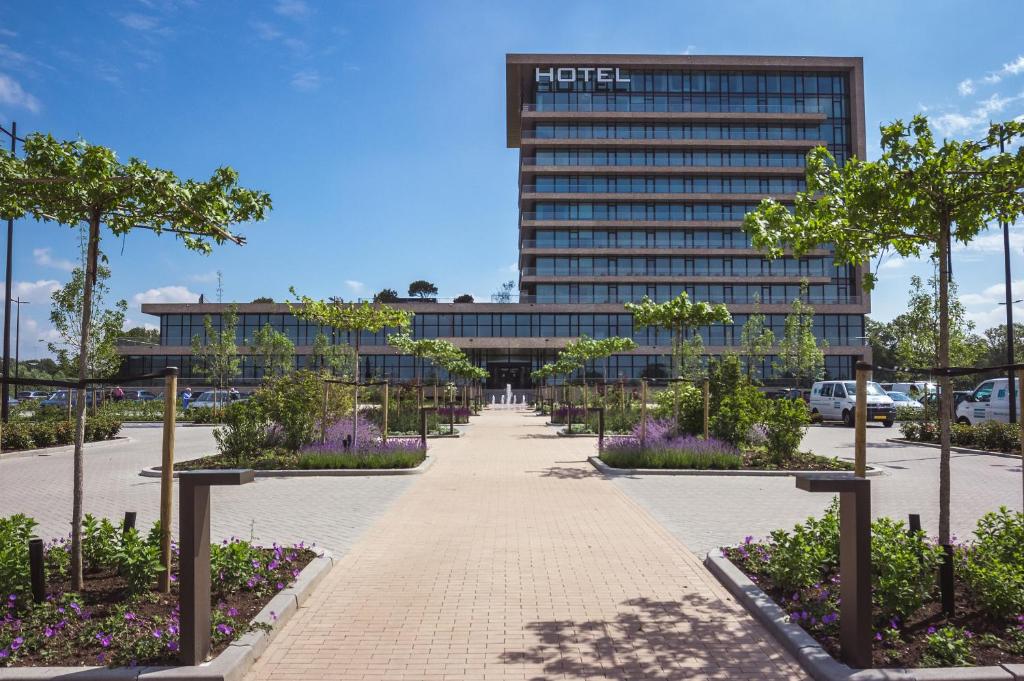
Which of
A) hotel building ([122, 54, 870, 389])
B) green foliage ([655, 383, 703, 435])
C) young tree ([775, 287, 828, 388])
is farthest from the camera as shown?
hotel building ([122, 54, 870, 389])

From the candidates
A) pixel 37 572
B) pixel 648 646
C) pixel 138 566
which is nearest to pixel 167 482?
pixel 138 566

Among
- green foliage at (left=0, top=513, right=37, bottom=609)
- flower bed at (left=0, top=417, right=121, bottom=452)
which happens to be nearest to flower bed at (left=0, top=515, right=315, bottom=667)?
green foliage at (left=0, top=513, right=37, bottom=609)

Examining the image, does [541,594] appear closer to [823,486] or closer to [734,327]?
[823,486]

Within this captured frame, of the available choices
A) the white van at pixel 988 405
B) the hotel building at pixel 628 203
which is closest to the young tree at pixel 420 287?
the hotel building at pixel 628 203

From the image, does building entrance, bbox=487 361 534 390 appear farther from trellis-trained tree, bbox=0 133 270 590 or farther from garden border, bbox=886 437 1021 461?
trellis-trained tree, bbox=0 133 270 590

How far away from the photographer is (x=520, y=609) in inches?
226

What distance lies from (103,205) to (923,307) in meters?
27.7

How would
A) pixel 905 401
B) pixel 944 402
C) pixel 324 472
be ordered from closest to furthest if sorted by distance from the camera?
pixel 944 402
pixel 324 472
pixel 905 401

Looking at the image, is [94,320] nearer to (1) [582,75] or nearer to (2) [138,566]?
(2) [138,566]

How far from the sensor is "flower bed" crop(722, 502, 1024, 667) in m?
4.64

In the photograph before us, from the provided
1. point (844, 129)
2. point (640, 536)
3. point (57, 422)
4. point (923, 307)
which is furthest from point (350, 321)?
point (844, 129)

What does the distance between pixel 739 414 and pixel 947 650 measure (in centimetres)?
1139

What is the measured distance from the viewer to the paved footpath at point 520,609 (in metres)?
4.64

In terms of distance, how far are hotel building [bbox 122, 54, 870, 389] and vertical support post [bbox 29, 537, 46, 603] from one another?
229 ft
